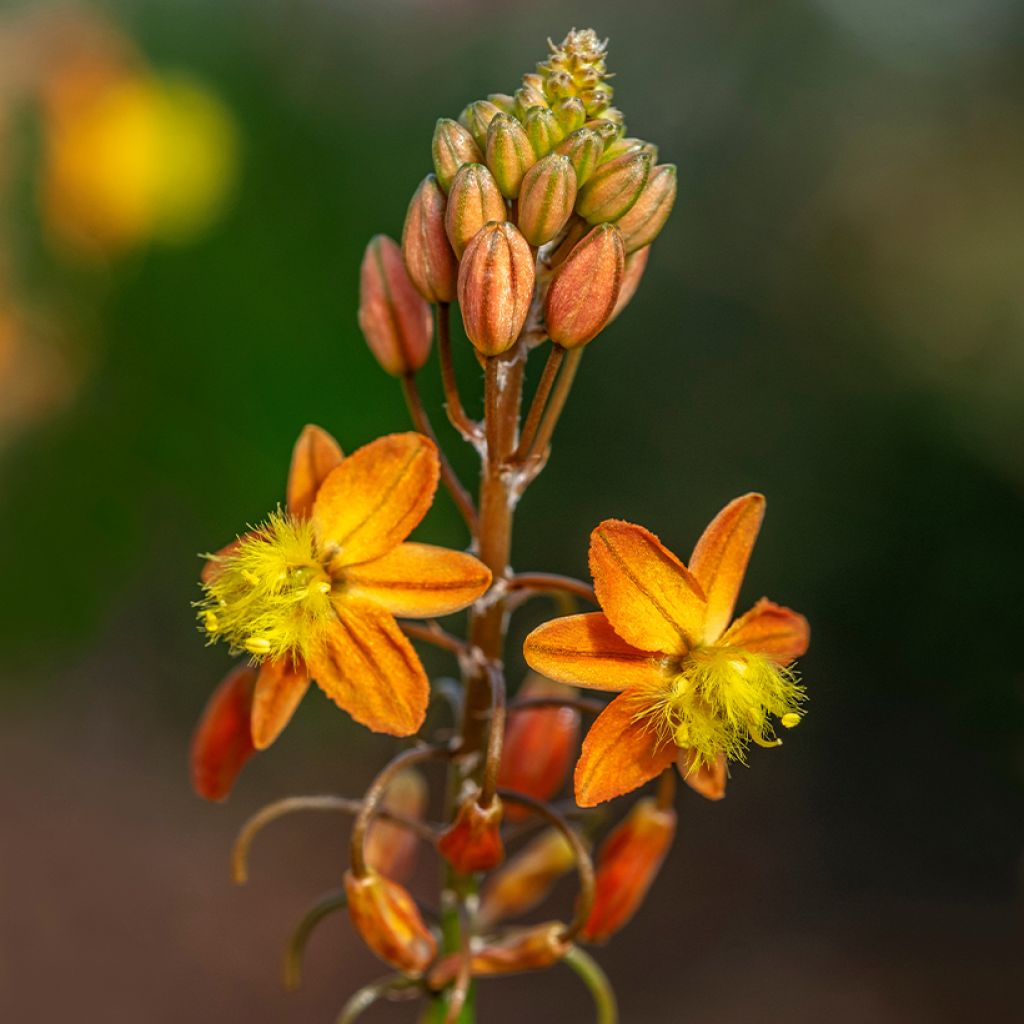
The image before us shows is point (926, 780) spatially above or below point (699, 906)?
above

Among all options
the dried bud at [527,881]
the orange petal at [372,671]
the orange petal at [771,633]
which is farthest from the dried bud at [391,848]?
the orange petal at [771,633]

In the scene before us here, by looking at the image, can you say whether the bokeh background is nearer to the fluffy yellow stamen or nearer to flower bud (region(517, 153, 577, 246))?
the fluffy yellow stamen

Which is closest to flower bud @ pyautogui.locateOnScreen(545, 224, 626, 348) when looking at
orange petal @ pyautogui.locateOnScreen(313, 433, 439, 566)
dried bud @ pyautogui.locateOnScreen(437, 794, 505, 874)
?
orange petal @ pyautogui.locateOnScreen(313, 433, 439, 566)

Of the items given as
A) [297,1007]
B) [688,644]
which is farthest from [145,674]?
[688,644]

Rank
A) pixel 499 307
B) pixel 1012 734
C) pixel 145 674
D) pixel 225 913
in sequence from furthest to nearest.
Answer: pixel 145 674
pixel 225 913
pixel 1012 734
pixel 499 307

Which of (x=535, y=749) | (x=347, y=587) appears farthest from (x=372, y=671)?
(x=535, y=749)

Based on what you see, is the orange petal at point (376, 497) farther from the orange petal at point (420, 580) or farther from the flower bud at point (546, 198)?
the flower bud at point (546, 198)

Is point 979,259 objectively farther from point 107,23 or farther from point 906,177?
point 107,23
